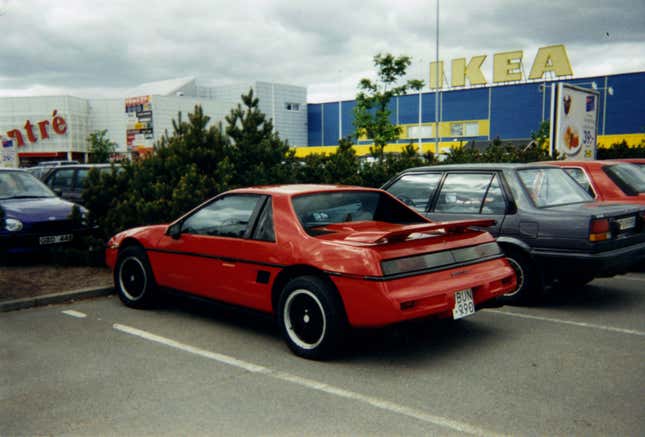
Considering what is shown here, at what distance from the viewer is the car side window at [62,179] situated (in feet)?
44.3

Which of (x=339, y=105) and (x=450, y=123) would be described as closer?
(x=450, y=123)

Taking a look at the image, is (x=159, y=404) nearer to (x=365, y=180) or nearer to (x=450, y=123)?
(x=365, y=180)

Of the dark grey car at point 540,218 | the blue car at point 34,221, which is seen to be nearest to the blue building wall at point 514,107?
the dark grey car at point 540,218

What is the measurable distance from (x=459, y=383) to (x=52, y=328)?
4074 millimetres

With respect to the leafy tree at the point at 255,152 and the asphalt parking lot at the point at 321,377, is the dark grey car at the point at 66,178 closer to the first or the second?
the leafy tree at the point at 255,152

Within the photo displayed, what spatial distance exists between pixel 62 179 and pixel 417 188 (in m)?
9.88

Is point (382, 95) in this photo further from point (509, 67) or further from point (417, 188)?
point (509, 67)

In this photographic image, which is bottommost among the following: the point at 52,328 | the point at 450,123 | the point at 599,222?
the point at 52,328

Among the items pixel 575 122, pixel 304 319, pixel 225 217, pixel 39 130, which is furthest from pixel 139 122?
pixel 304 319

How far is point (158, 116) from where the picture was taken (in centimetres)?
6188

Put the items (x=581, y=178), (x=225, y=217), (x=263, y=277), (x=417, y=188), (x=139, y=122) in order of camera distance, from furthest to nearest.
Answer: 1. (x=139, y=122)
2. (x=581, y=178)
3. (x=417, y=188)
4. (x=225, y=217)
5. (x=263, y=277)

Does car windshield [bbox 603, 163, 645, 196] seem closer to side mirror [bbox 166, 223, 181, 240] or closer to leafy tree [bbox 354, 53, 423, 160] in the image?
side mirror [bbox 166, 223, 181, 240]

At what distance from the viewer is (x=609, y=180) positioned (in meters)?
8.07

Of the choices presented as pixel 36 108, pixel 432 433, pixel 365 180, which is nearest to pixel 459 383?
pixel 432 433
